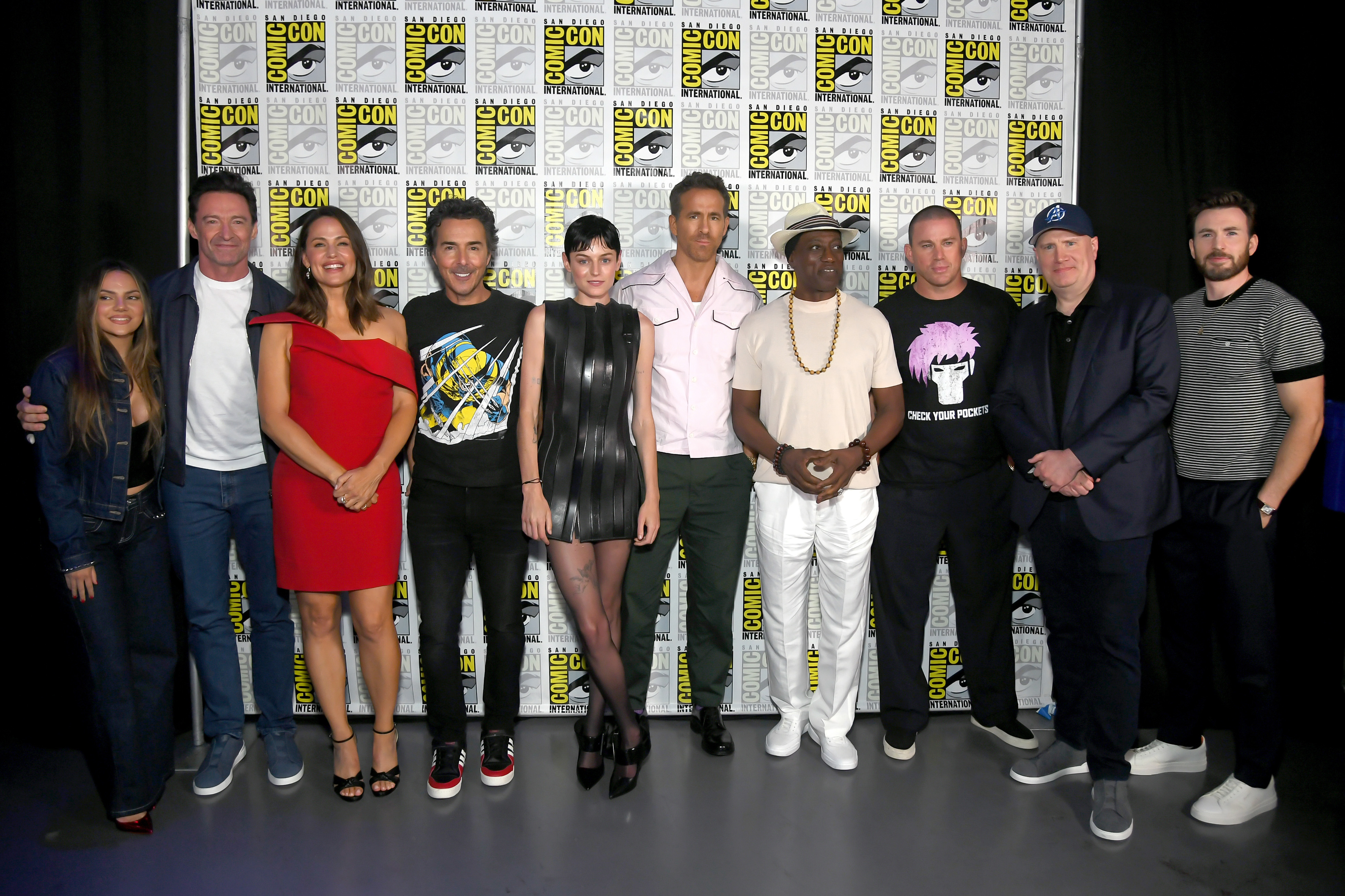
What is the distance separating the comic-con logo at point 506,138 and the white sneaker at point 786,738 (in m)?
2.70

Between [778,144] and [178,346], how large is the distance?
2676 mm

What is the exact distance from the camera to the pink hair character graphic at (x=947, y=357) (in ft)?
10.4

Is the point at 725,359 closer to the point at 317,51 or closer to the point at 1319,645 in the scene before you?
the point at 317,51

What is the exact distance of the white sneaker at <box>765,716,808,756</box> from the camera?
3299 mm

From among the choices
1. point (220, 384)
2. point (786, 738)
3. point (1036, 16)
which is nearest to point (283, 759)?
point (220, 384)

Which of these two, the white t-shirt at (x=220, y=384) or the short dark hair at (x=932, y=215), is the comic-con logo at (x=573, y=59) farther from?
the white t-shirt at (x=220, y=384)

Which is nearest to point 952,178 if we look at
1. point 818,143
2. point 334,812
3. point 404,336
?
point 818,143

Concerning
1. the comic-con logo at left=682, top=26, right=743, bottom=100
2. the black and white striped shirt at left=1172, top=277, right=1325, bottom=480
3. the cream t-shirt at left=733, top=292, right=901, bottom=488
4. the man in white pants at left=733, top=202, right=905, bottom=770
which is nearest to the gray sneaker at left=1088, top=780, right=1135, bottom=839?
the man in white pants at left=733, top=202, right=905, bottom=770

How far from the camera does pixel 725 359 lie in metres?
3.26

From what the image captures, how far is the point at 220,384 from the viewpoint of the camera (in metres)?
3.03

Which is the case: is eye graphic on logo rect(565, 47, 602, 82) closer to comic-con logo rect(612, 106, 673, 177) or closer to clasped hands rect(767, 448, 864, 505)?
comic-con logo rect(612, 106, 673, 177)

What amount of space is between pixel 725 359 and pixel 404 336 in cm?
126

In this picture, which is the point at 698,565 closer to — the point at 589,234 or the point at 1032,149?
the point at 589,234

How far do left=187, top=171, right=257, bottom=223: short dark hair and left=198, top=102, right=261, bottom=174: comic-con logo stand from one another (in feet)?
1.85
